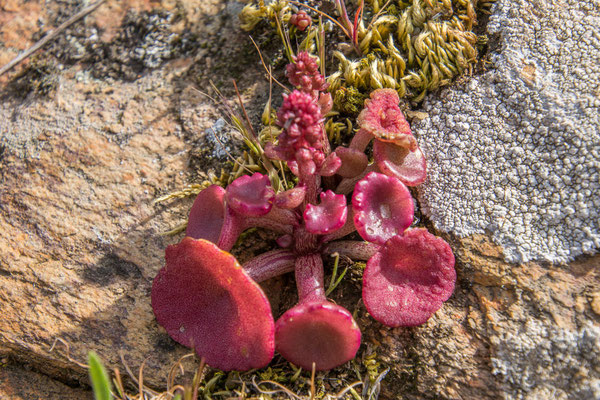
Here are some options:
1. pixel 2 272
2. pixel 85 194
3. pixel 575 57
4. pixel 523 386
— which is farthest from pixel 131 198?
pixel 575 57

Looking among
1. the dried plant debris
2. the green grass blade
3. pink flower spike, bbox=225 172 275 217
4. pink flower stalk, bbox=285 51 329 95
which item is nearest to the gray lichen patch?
the dried plant debris

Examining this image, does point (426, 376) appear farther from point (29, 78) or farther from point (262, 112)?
point (29, 78)

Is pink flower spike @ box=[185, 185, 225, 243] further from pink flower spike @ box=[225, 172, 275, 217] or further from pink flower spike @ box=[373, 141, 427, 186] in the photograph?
pink flower spike @ box=[373, 141, 427, 186]

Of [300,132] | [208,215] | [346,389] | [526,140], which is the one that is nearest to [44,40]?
[208,215]

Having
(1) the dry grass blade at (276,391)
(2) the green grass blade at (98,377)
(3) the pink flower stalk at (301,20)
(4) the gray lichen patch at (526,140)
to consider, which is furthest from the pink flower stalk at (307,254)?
(3) the pink flower stalk at (301,20)

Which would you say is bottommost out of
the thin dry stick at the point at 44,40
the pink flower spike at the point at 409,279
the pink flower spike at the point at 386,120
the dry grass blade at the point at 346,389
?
the dry grass blade at the point at 346,389

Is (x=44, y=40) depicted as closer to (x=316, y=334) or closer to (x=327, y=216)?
(x=327, y=216)

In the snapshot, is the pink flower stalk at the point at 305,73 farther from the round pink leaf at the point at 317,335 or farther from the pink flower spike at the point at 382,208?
the round pink leaf at the point at 317,335
